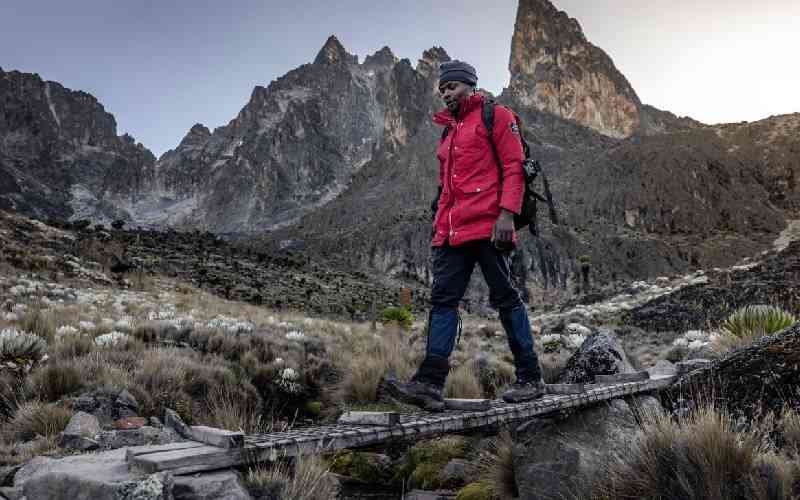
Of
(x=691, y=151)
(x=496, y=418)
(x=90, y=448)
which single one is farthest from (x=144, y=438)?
(x=691, y=151)

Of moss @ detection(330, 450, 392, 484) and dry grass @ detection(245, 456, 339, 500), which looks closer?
dry grass @ detection(245, 456, 339, 500)

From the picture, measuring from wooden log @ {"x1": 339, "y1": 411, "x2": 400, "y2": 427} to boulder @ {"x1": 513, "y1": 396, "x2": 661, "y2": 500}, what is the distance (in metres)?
1.04

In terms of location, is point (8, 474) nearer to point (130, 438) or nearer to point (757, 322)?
point (130, 438)

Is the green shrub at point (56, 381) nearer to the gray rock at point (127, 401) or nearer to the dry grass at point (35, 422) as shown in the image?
the gray rock at point (127, 401)

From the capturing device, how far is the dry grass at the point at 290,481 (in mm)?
2574

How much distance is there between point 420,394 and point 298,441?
4.24 feet

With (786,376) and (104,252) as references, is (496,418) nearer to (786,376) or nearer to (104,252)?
(786,376)

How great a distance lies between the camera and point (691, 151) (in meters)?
85.1

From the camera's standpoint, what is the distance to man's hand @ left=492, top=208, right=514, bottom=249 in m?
3.90

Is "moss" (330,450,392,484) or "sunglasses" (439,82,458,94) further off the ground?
"sunglasses" (439,82,458,94)

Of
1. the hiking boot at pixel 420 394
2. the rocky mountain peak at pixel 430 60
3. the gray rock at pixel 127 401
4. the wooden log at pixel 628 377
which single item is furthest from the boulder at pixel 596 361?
the rocky mountain peak at pixel 430 60

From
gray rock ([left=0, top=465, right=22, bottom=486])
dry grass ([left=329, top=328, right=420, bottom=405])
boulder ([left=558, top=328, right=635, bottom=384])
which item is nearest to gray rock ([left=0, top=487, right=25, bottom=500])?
gray rock ([left=0, top=465, right=22, bottom=486])

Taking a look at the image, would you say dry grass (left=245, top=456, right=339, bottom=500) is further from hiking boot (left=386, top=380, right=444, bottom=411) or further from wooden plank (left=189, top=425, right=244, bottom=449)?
hiking boot (left=386, top=380, right=444, bottom=411)

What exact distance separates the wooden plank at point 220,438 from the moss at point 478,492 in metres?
2.26
